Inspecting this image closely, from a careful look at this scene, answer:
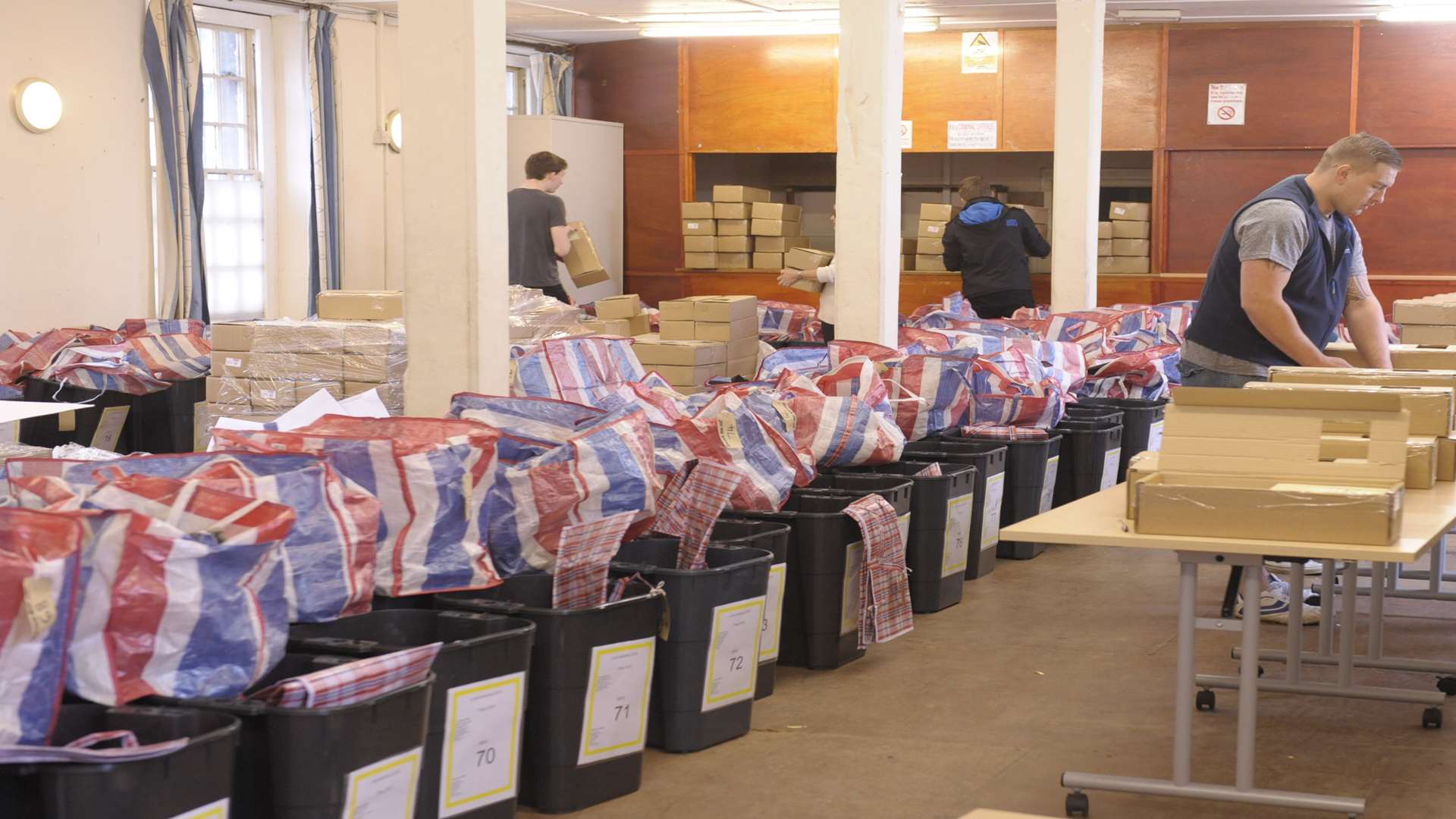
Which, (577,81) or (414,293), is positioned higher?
(577,81)

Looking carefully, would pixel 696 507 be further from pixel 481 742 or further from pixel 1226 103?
pixel 1226 103

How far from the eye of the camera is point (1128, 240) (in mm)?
11953

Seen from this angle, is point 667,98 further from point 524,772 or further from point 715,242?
point 524,772

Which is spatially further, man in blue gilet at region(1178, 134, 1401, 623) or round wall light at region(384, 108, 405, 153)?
round wall light at region(384, 108, 405, 153)

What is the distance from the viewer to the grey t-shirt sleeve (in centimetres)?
464

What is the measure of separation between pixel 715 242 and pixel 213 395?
6.62 metres

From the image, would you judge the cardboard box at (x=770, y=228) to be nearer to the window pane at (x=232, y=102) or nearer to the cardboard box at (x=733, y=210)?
the cardboard box at (x=733, y=210)

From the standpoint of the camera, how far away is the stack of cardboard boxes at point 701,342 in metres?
7.53

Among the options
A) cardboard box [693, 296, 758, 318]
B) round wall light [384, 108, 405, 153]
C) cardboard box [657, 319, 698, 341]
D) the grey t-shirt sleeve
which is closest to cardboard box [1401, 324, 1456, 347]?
the grey t-shirt sleeve

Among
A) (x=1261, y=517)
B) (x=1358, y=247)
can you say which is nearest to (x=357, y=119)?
(x=1358, y=247)

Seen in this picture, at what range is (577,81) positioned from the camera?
1343cm

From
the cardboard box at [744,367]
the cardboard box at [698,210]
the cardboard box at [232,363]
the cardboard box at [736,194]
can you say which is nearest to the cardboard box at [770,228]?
the cardboard box at [736,194]

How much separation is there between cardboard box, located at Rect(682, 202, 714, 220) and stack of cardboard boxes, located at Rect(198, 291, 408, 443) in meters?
6.40

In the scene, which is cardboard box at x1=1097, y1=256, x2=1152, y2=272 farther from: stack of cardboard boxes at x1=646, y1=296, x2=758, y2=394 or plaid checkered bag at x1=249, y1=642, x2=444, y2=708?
plaid checkered bag at x1=249, y1=642, x2=444, y2=708
